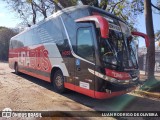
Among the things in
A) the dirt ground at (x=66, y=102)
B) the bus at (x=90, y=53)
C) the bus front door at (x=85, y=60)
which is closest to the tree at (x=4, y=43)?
the bus at (x=90, y=53)

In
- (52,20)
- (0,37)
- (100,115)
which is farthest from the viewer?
(0,37)

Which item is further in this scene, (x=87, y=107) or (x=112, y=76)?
(x=87, y=107)

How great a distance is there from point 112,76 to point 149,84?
13.2ft

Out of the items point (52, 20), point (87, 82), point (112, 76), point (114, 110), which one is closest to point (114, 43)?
point (112, 76)

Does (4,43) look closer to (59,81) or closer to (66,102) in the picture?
(59,81)

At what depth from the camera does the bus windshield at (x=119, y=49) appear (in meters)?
6.57

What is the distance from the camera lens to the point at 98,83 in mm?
6445

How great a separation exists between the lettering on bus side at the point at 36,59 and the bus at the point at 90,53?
50mm

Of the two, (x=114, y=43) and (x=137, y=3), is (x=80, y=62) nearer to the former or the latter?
(x=114, y=43)

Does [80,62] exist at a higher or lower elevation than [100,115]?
higher

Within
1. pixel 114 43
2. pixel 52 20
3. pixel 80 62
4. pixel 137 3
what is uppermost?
pixel 137 3

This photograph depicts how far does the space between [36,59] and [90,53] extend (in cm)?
540

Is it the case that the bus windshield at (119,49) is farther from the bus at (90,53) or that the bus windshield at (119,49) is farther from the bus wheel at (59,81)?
the bus wheel at (59,81)

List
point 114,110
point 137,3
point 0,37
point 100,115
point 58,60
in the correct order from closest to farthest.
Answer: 1. point 100,115
2. point 114,110
3. point 58,60
4. point 137,3
5. point 0,37
